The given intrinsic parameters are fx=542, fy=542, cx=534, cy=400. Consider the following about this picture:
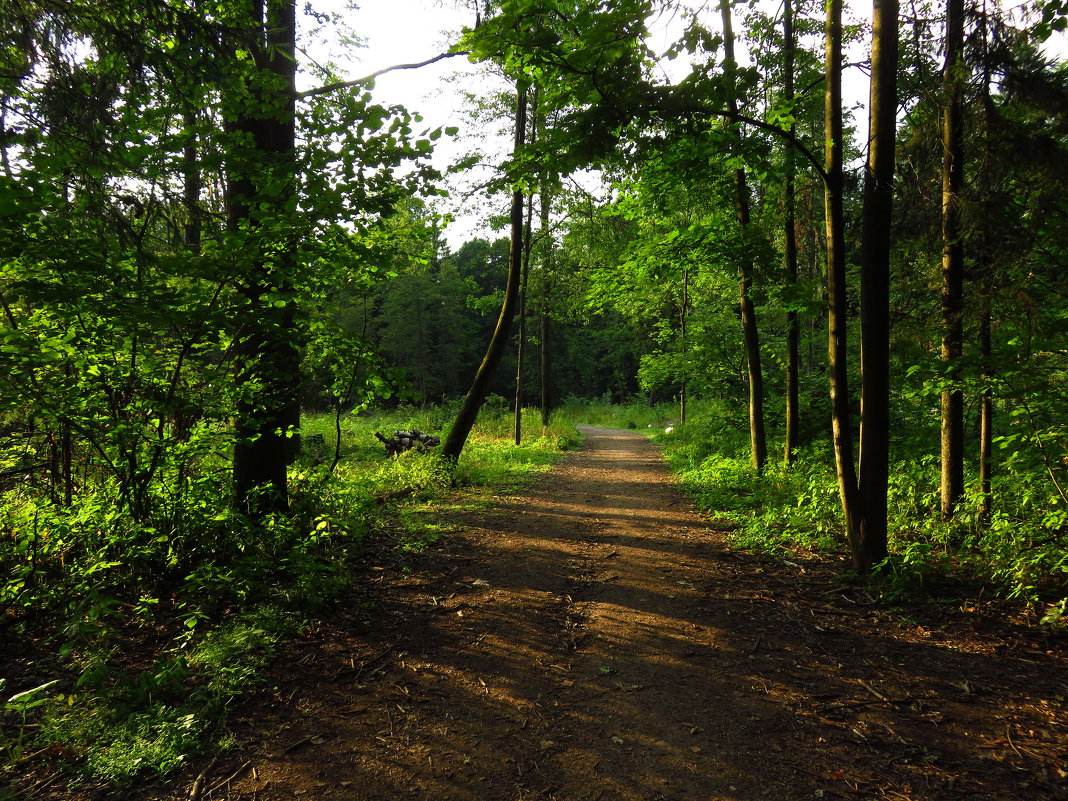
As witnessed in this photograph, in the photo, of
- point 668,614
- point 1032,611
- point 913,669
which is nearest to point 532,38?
point 668,614

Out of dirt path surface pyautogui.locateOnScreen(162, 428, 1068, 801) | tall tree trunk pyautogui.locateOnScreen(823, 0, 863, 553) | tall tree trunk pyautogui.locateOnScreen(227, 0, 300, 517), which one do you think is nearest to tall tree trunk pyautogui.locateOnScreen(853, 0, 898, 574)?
tall tree trunk pyautogui.locateOnScreen(823, 0, 863, 553)

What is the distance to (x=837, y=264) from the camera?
5570 mm

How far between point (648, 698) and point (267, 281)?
415cm

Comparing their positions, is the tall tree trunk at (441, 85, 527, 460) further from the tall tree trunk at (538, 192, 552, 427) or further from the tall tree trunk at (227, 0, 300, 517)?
the tall tree trunk at (227, 0, 300, 517)

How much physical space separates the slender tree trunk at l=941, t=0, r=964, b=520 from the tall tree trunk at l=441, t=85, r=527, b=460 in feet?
24.0

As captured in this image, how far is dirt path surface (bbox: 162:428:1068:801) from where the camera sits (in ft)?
8.88

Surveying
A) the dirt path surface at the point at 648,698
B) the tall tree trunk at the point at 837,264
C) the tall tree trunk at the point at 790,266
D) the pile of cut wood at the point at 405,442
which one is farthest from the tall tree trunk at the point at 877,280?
the pile of cut wood at the point at 405,442

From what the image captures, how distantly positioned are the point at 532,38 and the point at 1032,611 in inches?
239

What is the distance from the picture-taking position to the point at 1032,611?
14.2 feet

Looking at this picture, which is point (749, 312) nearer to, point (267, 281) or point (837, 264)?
point (837, 264)

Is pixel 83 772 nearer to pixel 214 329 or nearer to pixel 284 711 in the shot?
pixel 284 711

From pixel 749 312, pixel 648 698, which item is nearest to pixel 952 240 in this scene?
pixel 749 312

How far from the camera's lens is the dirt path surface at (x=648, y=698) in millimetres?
2707

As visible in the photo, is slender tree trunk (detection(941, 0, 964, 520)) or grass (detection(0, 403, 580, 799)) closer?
grass (detection(0, 403, 580, 799))
